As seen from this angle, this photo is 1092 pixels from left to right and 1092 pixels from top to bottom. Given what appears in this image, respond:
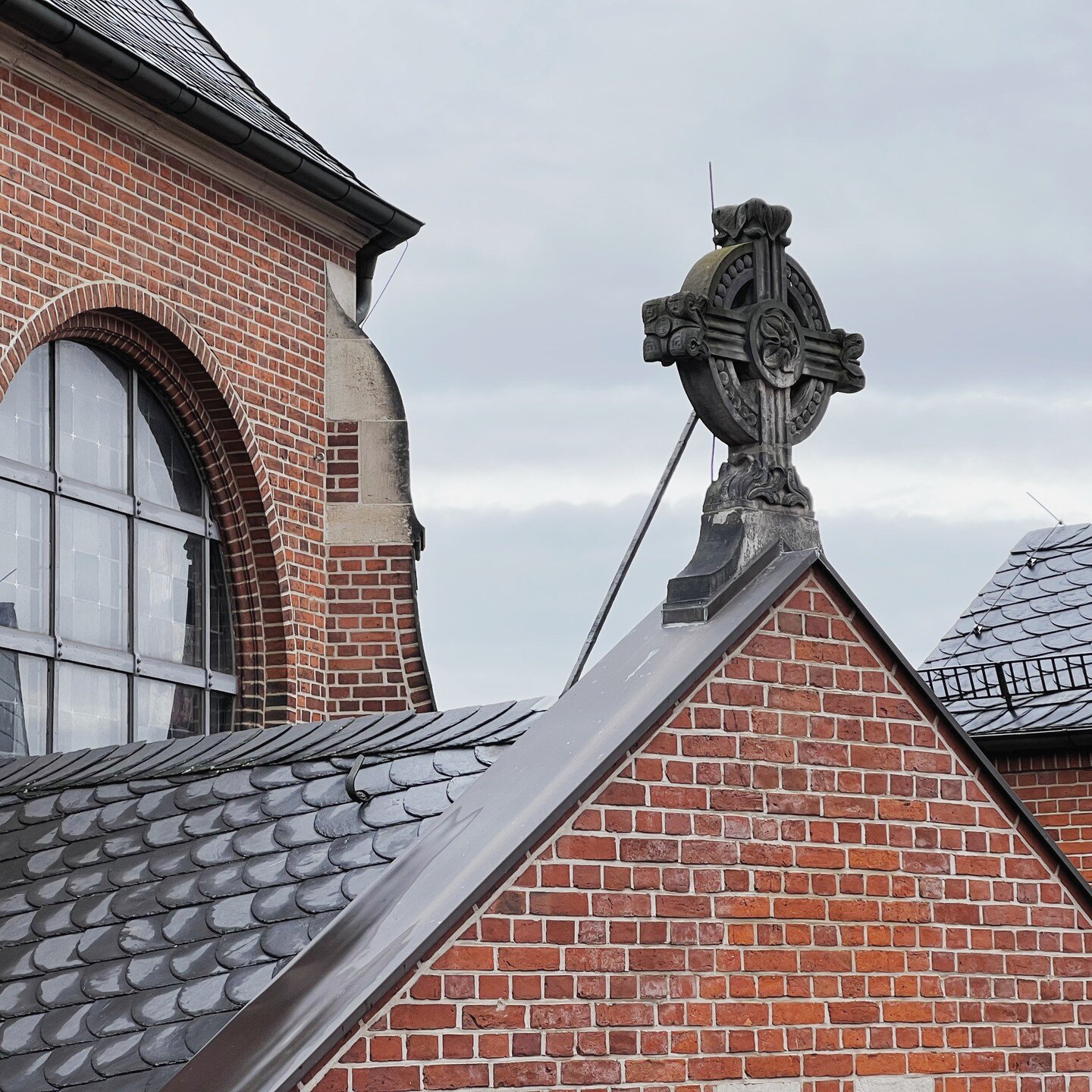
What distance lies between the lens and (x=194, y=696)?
11.3 m

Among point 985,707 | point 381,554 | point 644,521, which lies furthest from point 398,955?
point 985,707

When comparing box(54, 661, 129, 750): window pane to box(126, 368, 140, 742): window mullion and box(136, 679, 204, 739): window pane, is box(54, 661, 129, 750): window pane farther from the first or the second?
box(136, 679, 204, 739): window pane

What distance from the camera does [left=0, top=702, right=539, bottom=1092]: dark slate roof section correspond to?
5.47m

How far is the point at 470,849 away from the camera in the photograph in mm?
5188

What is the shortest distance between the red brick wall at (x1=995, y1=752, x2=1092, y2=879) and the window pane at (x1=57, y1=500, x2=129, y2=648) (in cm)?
587

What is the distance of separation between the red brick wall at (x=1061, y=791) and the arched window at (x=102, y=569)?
5.25m

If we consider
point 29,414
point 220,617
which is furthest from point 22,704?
point 220,617

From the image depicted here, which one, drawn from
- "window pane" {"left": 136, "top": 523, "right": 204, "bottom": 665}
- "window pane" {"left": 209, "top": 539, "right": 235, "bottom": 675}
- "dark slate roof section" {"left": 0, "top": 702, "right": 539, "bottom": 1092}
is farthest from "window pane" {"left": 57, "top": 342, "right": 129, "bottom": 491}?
"dark slate roof section" {"left": 0, "top": 702, "right": 539, "bottom": 1092}

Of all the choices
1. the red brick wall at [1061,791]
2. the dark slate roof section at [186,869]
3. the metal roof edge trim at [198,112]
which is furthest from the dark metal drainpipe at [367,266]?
the dark slate roof section at [186,869]

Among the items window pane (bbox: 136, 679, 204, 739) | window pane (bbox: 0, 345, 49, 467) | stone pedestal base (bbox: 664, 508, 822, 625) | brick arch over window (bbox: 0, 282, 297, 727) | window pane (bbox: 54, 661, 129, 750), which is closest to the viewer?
stone pedestal base (bbox: 664, 508, 822, 625)

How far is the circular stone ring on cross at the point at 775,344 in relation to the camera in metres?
6.19

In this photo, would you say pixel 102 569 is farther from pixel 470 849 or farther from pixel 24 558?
pixel 470 849

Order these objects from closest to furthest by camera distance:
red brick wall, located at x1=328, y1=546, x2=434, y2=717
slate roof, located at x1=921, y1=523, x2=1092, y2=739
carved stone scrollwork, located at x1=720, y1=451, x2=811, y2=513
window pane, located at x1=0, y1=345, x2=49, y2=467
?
carved stone scrollwork, located at x1=720, y1=451, x2=811, y2=513
window pane, located at x1=0, y1=345, x2=49, y2=467
red brick wall, located at x1=328, y1=546, x2=434, y2=717
slate roof, located at x1=921, y1=523, x2=1092, y2=739

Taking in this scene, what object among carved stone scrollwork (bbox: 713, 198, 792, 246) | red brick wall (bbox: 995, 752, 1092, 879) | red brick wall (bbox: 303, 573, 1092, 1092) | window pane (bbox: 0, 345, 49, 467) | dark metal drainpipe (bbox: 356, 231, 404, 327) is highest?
dark metal drainpipe (bbox: 356, 231, 404, 327)
